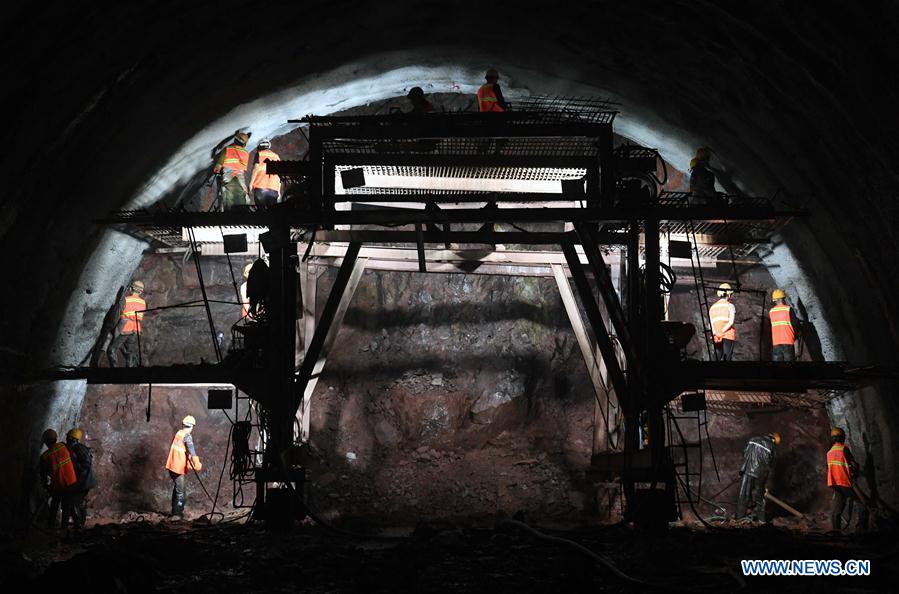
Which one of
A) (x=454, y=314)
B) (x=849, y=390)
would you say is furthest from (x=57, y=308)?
(x=849, y=390)

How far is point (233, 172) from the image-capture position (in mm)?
→ 11109

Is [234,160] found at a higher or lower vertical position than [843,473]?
higher

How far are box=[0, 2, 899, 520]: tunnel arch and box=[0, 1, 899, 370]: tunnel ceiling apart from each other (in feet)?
0.08

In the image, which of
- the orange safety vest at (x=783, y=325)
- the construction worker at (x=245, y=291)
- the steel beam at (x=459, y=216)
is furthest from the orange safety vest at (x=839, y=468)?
the construction worker at (x=245, y=291)

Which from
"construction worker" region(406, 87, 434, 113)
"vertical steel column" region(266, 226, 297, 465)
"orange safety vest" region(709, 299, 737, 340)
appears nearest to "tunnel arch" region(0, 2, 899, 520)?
"construction worker" region(406, 87, 434, 113)

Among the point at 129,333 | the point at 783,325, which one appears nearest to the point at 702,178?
the point at 783,325

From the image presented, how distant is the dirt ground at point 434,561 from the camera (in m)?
5.28

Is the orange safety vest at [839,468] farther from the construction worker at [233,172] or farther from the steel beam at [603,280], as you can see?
the construction worker at [233,172]

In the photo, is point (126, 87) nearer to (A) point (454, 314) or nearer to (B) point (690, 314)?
(A) point (454, 314)

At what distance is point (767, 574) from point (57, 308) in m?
8.34

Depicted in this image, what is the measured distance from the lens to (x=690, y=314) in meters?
16.1

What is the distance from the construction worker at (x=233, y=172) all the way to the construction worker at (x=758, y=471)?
8.73 m

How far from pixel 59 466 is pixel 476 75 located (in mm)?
7850

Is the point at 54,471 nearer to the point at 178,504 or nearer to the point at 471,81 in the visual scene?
the point at 178,504
